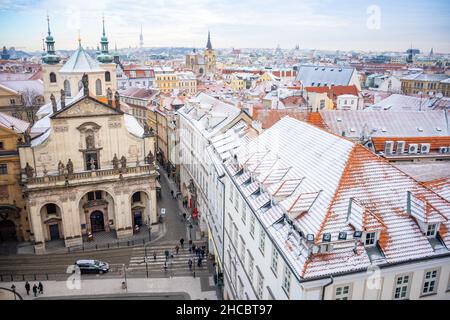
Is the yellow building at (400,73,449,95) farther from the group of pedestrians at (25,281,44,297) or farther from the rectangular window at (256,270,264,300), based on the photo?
the group of pedestrians at (25,281,44,297)

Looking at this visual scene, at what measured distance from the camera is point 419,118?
116 ft

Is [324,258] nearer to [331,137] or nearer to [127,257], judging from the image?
[331,137]

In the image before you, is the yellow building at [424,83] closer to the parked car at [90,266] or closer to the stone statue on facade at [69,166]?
the stone statue on facade at [69,166]

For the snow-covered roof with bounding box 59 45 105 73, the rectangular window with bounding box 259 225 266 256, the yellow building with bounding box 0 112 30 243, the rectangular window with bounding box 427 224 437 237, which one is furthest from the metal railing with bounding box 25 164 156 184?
the rectangular window with bounding box 427 224 437 237

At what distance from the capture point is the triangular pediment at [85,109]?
1190 inches

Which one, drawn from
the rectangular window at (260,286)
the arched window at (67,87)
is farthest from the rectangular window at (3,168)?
the rectangular window at (260,286)

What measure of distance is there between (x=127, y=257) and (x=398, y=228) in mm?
22011

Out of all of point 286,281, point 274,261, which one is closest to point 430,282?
point 286,281

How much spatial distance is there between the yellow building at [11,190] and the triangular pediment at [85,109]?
4182 millimetres

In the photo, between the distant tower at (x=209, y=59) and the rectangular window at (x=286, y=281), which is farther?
the distant tower at (x=209, y=59)

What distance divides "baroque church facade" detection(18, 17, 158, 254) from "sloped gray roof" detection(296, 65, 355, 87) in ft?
192

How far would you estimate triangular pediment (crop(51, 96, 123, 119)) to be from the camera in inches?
1190
